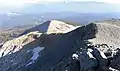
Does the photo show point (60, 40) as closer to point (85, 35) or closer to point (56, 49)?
point (56, 49)

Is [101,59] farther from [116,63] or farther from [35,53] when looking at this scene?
[35,53]

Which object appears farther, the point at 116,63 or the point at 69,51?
the point at 69,51

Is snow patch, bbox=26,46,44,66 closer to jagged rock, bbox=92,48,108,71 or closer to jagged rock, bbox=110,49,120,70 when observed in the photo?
jagged rock, bbox=92,48,108,71

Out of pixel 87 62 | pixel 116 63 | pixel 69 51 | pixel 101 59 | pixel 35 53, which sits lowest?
pixel 35 53

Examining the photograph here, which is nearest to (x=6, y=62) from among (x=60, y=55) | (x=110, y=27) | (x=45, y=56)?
(x=45, y=56)

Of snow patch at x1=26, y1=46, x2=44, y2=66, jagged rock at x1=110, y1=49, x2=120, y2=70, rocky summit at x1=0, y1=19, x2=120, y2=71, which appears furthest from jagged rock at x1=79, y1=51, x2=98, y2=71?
snow patch at x1=26, y1=46, x2=44, y2=66

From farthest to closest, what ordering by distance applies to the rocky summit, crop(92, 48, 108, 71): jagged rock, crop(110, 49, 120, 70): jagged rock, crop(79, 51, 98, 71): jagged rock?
the rocky summit < crop(79, 51, 98, 71): jagged rock < crop(92, 48, 108, 71): jagged rock < crop(110, 49, 120, 70): jagged rock

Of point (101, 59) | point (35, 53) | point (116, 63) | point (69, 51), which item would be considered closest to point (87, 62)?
point (101, 59)

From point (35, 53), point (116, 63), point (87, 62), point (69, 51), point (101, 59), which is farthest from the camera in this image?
point (35, 53)
